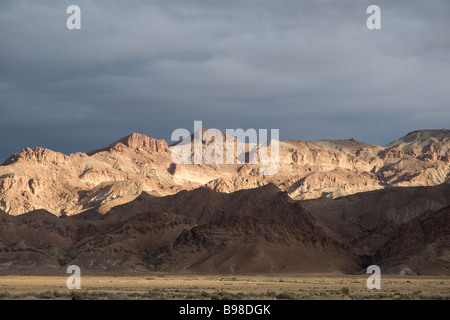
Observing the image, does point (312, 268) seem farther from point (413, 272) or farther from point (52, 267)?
point (52, 267)

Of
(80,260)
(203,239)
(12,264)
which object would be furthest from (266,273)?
(12,264)

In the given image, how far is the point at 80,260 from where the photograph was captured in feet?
509

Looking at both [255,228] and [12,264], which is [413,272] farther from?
[12,264]
